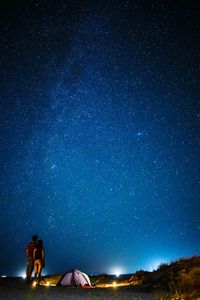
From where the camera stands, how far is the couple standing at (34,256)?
1542cm

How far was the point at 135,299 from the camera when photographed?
10.2 metres

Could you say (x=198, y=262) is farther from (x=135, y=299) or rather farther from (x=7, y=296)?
(x=7, y=296)

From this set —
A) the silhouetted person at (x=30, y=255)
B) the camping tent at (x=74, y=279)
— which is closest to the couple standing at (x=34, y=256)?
the silhouetted person at (x=30, y=255)

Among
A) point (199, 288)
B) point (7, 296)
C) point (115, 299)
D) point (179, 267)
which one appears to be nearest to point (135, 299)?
point (115, 299)

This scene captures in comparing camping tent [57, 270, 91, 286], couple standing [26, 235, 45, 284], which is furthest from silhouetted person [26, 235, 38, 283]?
camping tent [57, 270, 91, 286]

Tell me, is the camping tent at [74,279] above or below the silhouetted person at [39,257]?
below

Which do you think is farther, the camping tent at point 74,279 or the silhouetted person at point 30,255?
the camping tent at point 74,279

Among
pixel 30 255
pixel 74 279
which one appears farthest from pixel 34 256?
pixel 74 279

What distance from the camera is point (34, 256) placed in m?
15.5

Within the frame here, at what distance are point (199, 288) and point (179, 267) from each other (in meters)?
4.74

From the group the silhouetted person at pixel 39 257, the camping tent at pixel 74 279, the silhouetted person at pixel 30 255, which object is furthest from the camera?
the camping tent at pixel 74 279

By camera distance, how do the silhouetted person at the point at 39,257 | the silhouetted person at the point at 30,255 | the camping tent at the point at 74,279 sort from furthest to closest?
the camping tent at the point at 74,279, the silhouetted person at the point at 39,257, the silhouetted person at the point at 30,255

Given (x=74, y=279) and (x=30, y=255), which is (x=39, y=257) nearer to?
(x=30, y=255)

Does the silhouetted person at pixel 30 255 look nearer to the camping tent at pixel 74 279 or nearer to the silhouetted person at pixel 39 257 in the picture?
the silhouetted person at pixel 39 257
